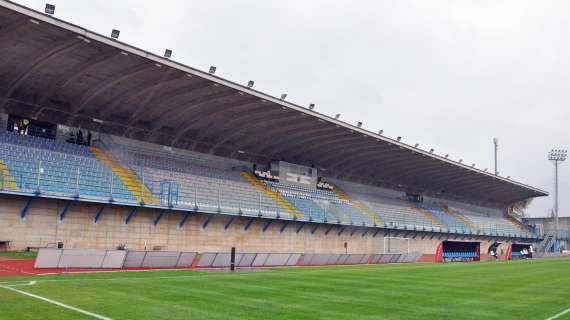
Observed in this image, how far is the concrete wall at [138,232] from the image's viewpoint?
27.4 metres

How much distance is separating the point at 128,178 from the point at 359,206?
1040 inches

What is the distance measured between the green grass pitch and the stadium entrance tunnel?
28.1 m

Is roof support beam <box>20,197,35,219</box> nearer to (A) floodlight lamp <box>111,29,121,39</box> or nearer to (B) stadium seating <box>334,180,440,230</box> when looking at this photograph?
(A) floodlight lamp <box>111,29,121,39</box>

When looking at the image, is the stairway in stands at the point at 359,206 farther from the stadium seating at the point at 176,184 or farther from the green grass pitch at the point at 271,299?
the green grass pitch at the point at 271,299

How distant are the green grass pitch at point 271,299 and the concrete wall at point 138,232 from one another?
8572 mm

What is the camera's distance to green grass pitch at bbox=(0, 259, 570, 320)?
12.0 metres

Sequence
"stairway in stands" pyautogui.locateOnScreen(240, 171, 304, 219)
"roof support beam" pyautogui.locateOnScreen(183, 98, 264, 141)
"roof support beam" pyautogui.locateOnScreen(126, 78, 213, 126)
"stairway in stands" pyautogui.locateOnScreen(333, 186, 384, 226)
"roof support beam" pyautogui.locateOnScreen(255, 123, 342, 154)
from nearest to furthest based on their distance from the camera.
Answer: "roof support beam" pyautogui.locateOnScreen(126, 78, 213, 126), "roof support beam" pyautogui.locateOnScreen(183, 98, 264, 141), "roof support beam" pyautogui.locateOnScreen(255, 123, 342, 154), "stairway in stands" pyautogui.locateOnScreen(240, 171, 304, 219), "stairway in stands" pyautogui.locateOnScreen(333, 186, 384, 226)

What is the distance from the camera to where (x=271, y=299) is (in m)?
14.8

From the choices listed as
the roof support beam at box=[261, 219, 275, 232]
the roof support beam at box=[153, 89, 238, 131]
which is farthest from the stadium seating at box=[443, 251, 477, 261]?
the roof support beam at box=[153, 89, 238, 131]

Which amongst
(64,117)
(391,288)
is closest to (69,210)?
(64,117)

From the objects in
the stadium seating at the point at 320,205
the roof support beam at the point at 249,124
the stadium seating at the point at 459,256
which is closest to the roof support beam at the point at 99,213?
the roof support beam at the point at 249,124

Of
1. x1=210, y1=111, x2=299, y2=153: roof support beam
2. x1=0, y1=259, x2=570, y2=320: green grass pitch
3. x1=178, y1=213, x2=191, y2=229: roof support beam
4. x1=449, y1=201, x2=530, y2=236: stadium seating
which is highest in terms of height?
x1=210, y1=111, x2=299, y2=153: roof support beam

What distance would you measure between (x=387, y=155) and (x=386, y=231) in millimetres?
7546

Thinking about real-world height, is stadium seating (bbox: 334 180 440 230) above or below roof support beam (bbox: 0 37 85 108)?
below
